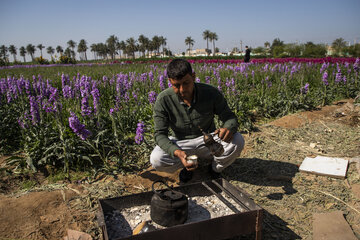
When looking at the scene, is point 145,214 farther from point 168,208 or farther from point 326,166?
point 326,166

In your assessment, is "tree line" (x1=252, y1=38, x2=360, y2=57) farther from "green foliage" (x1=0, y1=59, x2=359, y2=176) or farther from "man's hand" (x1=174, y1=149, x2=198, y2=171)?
"man's hand" (x1=174, y1=149, x2=198, y2=171)

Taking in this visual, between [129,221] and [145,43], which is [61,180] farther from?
[145,43]

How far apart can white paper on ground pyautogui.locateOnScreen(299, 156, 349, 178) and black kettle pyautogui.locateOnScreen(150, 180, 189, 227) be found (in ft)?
7.32

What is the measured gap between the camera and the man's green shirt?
305cm

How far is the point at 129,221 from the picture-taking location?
2.64m

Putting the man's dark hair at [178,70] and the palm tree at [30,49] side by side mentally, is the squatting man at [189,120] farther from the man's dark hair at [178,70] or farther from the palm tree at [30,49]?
the palm tree at [30,49]

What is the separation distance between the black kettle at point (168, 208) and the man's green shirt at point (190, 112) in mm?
686

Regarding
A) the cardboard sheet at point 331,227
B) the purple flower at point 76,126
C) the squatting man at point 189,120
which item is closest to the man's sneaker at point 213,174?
the squatting man at point 189,120

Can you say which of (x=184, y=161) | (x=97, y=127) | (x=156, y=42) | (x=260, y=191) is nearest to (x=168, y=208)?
(x=184, y=161)

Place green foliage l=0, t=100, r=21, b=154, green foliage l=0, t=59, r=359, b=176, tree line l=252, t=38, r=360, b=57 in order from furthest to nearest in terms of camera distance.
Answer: tree line l=252, t=38, r=360, b=57
green foliage l=0, t=100, r=21, b=154
green foliage l=0, t=59, r=359, b=176

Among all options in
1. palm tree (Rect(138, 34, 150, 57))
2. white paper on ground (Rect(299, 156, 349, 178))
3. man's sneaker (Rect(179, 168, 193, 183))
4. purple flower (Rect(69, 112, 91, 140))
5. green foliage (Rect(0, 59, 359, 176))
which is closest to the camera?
purple flower (Rect(69, 112, 91, 140))

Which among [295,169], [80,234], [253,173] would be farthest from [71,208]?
[295,169]

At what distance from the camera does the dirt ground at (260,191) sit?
277cm

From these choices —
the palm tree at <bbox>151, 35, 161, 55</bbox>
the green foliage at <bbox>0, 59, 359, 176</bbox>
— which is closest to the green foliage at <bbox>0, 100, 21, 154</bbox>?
the green foliage at <bbox>0, 59, 359, 176</bbox>
